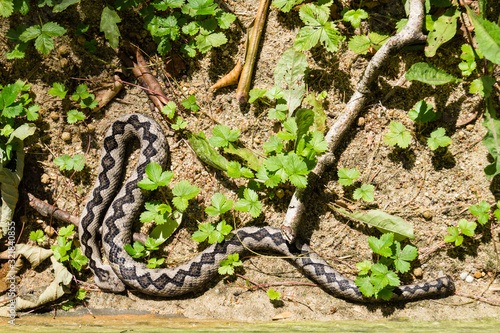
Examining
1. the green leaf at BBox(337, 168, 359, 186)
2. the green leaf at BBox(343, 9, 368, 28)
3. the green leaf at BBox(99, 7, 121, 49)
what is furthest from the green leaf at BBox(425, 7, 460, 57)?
the green leaf at BBox(99, 7, 121, 49)

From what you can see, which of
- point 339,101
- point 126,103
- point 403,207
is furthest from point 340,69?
point 126,103

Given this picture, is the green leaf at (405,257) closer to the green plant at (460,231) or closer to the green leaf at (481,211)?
the green plant at (460,231)

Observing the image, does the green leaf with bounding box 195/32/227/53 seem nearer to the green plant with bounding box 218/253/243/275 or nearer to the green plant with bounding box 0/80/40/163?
the green plant with bounding box 0/80/40/163

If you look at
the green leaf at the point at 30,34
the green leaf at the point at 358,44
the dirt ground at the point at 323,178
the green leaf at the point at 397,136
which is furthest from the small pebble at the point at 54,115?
the green leaf at the point at 397,136

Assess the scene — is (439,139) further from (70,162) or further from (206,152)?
(70,162)

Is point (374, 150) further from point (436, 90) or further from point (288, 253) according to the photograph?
point (288, 253)

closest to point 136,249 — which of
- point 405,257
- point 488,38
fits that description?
point 405,257
